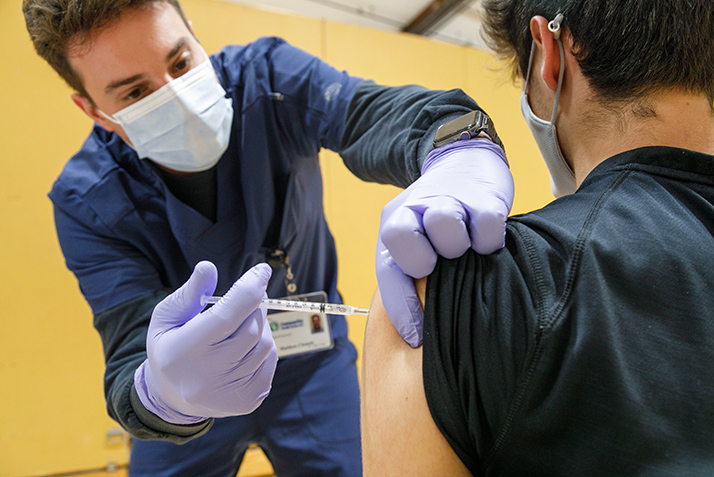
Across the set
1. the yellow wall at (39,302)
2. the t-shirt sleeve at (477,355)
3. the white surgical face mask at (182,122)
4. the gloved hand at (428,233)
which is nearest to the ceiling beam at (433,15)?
the yellow wall at (39,302)

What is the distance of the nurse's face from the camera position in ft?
3.86

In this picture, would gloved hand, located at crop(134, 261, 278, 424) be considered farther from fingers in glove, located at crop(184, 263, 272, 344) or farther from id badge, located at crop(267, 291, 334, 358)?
id badge, located at crop(267, 291, 334, 358)

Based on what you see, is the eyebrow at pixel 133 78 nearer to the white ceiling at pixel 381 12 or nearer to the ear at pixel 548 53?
the ear at pixel 548 53

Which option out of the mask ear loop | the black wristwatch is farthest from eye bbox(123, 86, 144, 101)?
the mask ear loop

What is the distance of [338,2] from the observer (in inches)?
126

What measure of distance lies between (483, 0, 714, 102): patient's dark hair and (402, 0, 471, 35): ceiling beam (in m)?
2.80

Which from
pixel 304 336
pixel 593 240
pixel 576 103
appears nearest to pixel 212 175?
pixel 304 336

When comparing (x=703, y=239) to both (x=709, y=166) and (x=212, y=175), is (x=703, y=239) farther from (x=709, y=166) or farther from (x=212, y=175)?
(x=212, y=175)

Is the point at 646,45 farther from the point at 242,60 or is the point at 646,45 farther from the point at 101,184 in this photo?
the point at 101,184

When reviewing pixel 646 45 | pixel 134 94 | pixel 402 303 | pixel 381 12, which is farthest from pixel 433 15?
pixel 402 303

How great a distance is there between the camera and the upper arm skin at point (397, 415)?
60 centimetres

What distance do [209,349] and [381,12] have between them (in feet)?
10.6

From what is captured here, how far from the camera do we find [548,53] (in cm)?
80

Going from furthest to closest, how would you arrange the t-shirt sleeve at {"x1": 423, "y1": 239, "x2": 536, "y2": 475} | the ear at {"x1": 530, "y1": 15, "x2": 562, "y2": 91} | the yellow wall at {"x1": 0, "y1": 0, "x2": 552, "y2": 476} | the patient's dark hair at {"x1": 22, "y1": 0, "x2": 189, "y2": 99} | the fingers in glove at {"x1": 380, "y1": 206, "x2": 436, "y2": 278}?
the yellow wall at {"x1": 0, "y1": 0, "x2": 552, "y2": 476}
the patient's dark hair at {"x1": 22, "y1": 0, "x2": 189, "y2": 99}
the ear at {"x1": 530, "y1": 15, "x2": 562, "y2": 91}
the fingers in glove at {"x1": 380, "y1": 206, "x2": 436, "y2": 278}
the t-shirt sleeve at {"x1": 423, "y1": 239, "x2": 536, "y2": 475}
